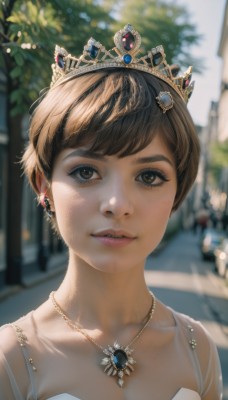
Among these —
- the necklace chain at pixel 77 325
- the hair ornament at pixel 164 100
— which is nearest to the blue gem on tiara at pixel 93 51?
the hair ornament at pixel 164 100

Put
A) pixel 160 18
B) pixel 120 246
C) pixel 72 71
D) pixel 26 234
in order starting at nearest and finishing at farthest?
pixel 120 246 < pixel 72 71 < pixel 160 18 < pixel 26 234

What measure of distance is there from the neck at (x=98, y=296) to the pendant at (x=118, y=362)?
9cm

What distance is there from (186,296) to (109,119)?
1066 cm

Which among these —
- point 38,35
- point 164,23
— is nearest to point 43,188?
point 38,35

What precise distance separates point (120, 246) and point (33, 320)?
41cm

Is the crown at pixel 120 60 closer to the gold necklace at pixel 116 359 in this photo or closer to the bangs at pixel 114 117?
the bangs at pixel 114 117

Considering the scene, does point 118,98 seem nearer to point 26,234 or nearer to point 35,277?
point 35,277

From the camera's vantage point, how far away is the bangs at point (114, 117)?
1.46m

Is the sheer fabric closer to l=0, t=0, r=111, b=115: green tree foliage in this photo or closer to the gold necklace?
the gold necklace

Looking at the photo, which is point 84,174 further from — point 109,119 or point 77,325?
point 77,325

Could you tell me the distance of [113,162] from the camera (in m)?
1.49

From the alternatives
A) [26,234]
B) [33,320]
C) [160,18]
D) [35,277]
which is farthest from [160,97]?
[26,234]

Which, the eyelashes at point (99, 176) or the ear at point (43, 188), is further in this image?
the ear at point (43, 188)

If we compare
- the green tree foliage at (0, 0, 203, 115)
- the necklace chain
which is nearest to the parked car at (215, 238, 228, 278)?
the green tree foliage at (0, 0, 203, 115)
